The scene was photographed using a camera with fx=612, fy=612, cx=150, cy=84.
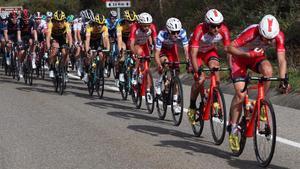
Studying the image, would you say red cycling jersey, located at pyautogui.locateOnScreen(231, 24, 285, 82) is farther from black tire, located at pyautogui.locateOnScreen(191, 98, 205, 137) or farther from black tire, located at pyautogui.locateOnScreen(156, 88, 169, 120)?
black tire, located at pyautogui.locateOnScreen(156, 88, 169, 120)

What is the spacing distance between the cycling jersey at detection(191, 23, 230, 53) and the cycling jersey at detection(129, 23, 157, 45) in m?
3.03

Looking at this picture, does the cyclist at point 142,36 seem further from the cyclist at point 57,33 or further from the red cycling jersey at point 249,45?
the red cycling jersey at point 249,45

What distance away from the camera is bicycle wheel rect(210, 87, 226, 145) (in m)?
Result: 8.23

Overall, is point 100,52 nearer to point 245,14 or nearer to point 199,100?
point 199,100

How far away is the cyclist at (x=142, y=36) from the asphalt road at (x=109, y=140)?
3.70 feet

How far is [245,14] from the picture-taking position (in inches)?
1006

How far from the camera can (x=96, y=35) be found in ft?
49.6

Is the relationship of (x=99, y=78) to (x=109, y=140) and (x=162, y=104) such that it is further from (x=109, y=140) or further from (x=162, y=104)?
(x=109, y=140)

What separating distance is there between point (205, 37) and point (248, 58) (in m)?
1.32

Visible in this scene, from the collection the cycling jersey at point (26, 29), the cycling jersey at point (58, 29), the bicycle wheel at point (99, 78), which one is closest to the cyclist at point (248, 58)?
the bicycle wheel at point (99, 78)

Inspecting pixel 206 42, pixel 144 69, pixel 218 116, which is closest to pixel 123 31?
pixel 144 69

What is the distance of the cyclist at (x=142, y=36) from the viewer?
11559 millimetres

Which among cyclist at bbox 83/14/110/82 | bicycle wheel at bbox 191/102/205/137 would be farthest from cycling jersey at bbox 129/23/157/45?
bicycle wheel at bbox 191/102/205/137

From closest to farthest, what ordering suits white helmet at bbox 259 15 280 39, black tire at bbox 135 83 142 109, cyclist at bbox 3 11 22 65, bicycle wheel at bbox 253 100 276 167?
1. bicycle wheel at bbox 253 100 276 167
2. white helmet at bbox 259 15 280 39
3. black tire at bbox 135 83 142 109
4. cyclist at bbox 3 11 22 65
